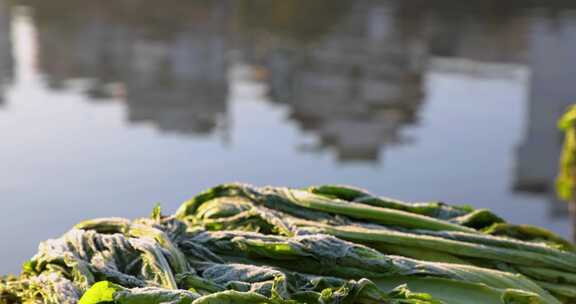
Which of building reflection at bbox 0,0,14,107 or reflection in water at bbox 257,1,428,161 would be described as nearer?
reflection in water at bbox 257,1,428,161

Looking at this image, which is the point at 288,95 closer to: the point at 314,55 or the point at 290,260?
the point at 314,55

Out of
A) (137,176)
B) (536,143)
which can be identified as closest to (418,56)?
(536,143)

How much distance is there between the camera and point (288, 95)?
10156 millimetres

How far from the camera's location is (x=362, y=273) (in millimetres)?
2012

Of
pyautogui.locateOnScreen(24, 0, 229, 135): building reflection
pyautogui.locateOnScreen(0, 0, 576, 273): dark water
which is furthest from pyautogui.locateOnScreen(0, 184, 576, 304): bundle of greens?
pyautogui.locateOnScreen(24, 0, 229, 135): building reflection

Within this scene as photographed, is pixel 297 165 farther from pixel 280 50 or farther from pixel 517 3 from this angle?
pixel 517 3

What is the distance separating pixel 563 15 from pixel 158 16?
6387mm

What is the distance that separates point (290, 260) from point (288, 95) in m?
8.16

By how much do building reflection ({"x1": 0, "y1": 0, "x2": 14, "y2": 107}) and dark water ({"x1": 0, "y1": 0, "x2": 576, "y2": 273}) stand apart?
1.7 inches

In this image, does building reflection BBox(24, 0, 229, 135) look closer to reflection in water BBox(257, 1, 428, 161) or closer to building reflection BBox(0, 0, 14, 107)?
building reflection BBox(0, 0, 14, 107)

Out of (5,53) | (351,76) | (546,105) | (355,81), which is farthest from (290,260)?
(5,53)

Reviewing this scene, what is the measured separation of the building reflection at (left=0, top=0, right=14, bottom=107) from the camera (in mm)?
10156

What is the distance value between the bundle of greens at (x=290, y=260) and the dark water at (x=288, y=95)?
12.0ft

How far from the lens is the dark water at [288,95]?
22.9 ft
